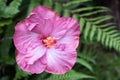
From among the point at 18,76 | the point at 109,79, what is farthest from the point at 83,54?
the point at 18,76

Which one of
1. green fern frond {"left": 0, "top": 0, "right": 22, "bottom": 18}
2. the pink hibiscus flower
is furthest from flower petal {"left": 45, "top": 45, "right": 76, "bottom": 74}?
green fern frond {"left": 0, "top": 0, "right": 22, "bottom": 18}

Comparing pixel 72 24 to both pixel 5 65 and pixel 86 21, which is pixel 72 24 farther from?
pixel 86 21

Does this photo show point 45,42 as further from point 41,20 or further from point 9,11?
point 9,11

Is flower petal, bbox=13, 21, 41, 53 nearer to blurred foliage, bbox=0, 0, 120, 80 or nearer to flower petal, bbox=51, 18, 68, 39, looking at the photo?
flower petal, bbox=51, 18, 68, 39

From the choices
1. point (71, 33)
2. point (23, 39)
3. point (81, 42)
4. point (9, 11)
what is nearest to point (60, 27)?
point (71, 33)

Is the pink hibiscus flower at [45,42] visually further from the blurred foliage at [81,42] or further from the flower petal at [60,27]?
the blurred foliage at [81,42]
